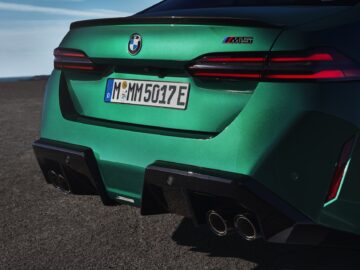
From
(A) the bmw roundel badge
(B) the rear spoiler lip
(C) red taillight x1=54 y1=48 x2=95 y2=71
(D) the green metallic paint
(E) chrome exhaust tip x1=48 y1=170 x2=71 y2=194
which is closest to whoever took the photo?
(D) the green metallic paint

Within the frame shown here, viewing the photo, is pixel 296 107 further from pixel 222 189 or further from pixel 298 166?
pixel 222 189

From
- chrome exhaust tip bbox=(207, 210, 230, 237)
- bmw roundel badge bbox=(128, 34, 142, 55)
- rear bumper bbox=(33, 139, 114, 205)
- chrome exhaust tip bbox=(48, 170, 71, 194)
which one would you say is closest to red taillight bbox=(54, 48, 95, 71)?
bmw roundel badge bbox=(128, 34, 142, 55)

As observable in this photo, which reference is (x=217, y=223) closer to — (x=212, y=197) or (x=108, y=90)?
(x=212, y=197)

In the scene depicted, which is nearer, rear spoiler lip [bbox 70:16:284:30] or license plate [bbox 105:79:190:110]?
rear spoiler lip [bbox 70:16:284:30]

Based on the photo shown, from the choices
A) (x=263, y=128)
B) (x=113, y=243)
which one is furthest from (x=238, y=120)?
(x=113, y=243)

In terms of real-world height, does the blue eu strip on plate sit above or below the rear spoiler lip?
below

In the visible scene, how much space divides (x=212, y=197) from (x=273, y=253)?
104 cm

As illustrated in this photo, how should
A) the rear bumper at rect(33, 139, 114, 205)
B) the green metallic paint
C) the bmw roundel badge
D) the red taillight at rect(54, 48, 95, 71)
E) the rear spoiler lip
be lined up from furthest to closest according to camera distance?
the red taillight at rect(54, 48, 95, 71) → the rear bumper at rect(33, 139, 114, 205) → the bmw roundel badge → the rear spoiler lip → the green metallic paint

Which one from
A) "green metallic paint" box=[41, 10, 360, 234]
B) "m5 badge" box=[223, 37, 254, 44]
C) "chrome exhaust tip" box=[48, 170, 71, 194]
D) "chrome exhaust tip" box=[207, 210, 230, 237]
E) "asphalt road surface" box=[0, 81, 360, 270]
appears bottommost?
"asphalt road surface" box=[0, 81, 360, 270]

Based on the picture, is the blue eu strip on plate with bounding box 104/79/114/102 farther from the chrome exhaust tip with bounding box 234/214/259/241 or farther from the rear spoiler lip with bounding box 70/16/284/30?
the chrome exhaust tip with bounding box 234/214/259/241

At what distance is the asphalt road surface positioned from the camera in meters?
3.31

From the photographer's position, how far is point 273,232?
2455 mm

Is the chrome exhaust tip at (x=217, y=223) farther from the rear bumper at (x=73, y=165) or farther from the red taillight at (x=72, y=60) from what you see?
the red taillight at (x=72, y=60)

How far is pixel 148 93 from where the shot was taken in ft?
9.15
